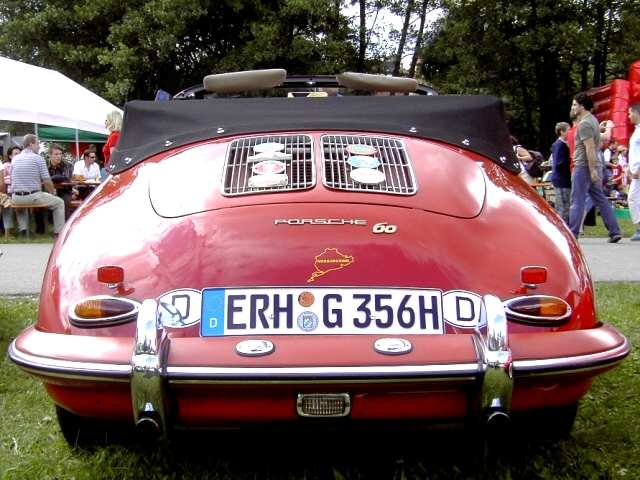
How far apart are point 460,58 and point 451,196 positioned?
20888mm

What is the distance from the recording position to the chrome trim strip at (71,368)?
1.88 meters

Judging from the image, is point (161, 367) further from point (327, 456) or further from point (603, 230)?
point (603, 230)

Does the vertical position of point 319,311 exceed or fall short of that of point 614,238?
it exceeds it

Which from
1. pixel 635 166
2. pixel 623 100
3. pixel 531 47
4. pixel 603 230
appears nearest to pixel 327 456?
pixel 635 166

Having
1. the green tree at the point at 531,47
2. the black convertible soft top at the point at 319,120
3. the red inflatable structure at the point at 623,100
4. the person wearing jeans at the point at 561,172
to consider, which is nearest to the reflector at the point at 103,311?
the black convertible soft top at the point at 319,120

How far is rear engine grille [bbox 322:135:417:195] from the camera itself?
7.75ft

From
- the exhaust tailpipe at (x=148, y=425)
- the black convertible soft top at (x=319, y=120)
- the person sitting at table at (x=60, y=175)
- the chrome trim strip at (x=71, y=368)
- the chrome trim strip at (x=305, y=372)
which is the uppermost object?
the black convertible soft top at (x=319, y=120)

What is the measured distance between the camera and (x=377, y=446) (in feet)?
8.44

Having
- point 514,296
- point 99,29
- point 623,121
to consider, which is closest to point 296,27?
point 99,29

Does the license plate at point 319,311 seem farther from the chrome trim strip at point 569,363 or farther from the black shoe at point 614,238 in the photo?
the black shoe at point 614,238

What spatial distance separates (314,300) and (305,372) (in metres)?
0.24

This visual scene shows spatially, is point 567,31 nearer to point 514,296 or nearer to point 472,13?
point 472,13

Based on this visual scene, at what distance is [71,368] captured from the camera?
6.32 feet

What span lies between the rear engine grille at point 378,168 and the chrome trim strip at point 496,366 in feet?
1.97
